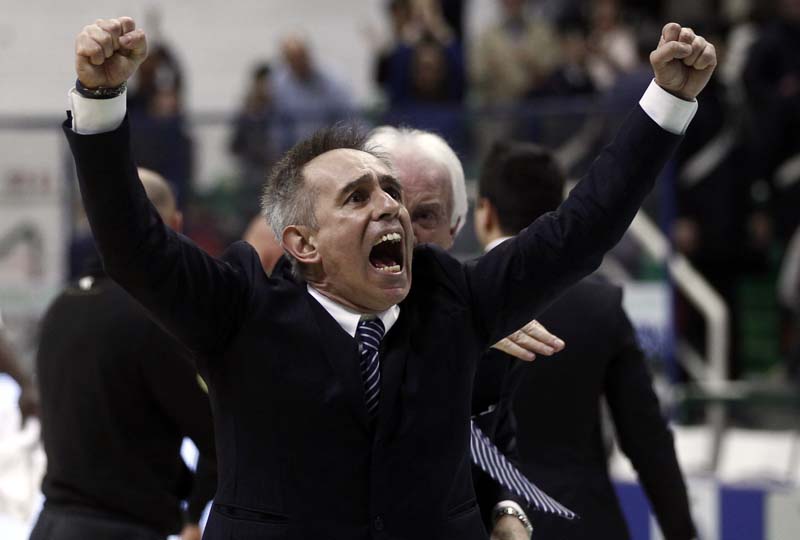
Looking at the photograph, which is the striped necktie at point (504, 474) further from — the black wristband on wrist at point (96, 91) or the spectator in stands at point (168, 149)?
the spectator in stands at point (168, 149)

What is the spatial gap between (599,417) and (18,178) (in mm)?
6084

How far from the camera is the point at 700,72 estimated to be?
9.28 ft

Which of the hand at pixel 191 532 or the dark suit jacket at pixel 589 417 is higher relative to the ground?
the dark suit jacket at pixel 589 417

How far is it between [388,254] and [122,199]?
2.04 feet

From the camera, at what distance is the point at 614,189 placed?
2.84 metres

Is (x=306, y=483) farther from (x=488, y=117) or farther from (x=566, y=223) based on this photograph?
(x=488, y=117)

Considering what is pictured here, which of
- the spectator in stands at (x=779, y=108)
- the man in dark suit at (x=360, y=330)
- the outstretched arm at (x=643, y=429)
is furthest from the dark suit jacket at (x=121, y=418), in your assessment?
the spectator in stands at (x=779, y=108)

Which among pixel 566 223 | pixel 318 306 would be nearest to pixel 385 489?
pixel 318 306

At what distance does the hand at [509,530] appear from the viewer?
330 centimetres

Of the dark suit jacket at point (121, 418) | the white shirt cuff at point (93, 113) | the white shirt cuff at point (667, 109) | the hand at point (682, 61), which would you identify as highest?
the white shirt cuff at point (93, 113)

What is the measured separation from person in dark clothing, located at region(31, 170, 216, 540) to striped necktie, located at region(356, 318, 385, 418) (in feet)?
4.23

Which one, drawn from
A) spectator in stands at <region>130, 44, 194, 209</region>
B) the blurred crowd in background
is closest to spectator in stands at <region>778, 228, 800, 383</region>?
the blurred crowd in background

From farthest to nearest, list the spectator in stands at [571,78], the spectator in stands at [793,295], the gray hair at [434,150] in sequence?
the spectator in stands at [571,78] < the spectator in stands at [793,295] < the gray hair at [434,150]

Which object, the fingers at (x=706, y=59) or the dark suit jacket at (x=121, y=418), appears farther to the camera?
the dark suit jacket at (x=121, y=418)
